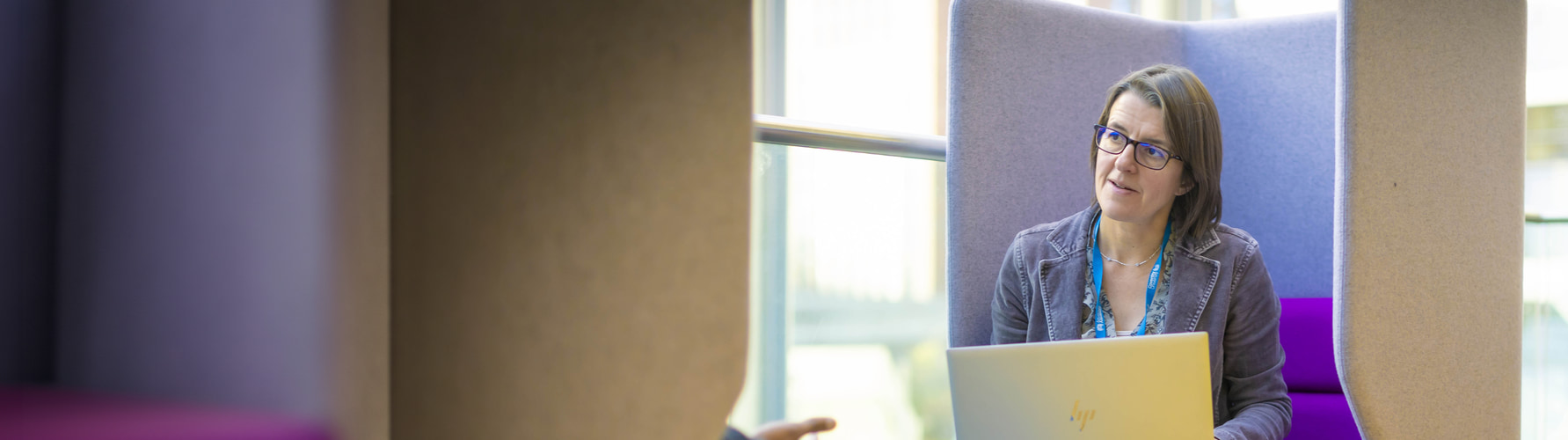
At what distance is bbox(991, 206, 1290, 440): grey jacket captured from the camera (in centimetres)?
130

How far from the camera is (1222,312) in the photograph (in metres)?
1.31

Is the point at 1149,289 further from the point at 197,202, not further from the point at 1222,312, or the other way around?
the point at 197,202

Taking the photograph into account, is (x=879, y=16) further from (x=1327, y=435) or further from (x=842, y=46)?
(x=1327, y=435)

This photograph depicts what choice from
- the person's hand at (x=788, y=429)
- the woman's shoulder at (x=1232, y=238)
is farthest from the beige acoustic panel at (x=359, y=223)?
the woman's shoulder at (x=1232, y=238)

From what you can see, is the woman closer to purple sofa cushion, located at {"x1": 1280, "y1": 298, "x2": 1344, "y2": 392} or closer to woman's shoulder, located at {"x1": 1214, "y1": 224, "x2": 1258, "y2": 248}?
woman's shoulder, located at {"x1": 1214, "y1": 224, "x2": 1258, "y2": 248}

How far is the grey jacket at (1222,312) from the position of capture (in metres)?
1.30

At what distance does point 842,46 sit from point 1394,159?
184cm

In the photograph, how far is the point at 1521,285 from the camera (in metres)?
1.31

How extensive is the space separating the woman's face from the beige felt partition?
0.79ft

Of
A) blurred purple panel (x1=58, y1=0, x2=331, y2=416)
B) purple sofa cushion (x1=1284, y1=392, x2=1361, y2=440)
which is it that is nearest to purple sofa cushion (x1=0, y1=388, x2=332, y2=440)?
blurred purple panel (x1=58, y1=0, x2=331, y2=416)

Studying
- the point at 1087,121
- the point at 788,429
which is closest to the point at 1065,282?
the point at 1087,121

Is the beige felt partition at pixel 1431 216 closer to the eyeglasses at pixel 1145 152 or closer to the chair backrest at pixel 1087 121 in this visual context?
the eyeglasses at pixel 1145 152

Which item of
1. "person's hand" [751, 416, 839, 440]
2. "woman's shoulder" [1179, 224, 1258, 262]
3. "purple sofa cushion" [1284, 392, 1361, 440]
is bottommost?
"purple sofa cushion" [1284, 392, 1361, 440]

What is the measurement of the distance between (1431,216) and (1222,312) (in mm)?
279
